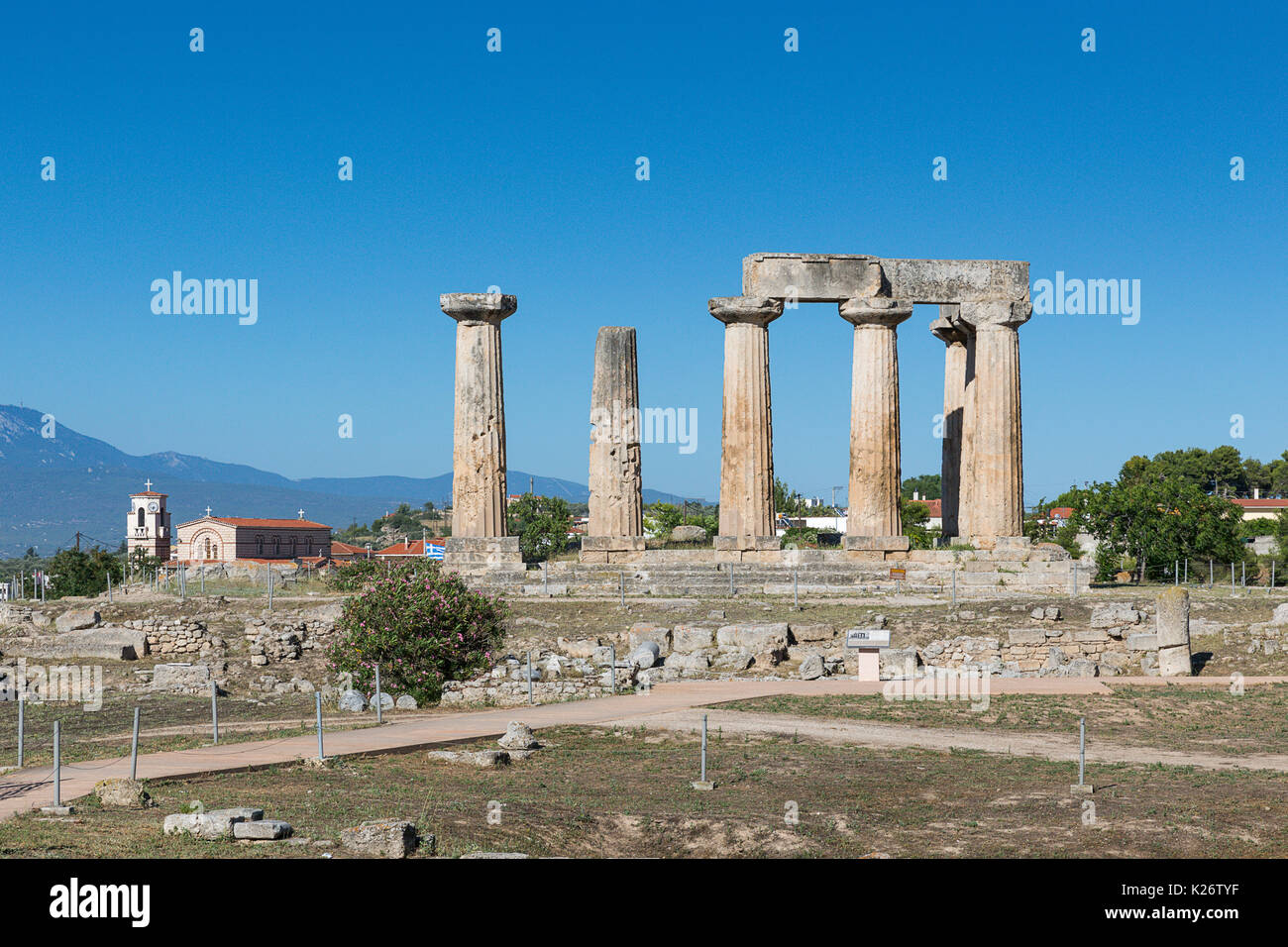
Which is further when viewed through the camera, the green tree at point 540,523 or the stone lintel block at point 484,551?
the green tree at point 540,523

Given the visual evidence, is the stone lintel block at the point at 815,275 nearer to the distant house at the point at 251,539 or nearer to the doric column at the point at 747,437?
the doric column at the point at 747,437

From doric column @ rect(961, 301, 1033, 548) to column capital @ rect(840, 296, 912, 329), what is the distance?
100 inches

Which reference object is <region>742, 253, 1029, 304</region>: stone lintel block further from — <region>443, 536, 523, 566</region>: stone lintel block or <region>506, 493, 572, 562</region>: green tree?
<region>506, 493, 572, 562</region>: green tree

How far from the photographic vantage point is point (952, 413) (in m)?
46.7

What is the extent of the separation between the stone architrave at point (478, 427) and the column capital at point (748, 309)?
644 centimetres

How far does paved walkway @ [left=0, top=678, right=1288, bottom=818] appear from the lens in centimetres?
1758

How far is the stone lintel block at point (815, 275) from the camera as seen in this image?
1633 inches

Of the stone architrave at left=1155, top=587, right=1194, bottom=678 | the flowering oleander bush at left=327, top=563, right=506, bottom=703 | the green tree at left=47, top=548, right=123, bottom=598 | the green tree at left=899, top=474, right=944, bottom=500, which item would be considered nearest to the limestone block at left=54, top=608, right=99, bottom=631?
the flowering oleander bush at left=327, top=563, right=506, bottom=703

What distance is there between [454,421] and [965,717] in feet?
73.9

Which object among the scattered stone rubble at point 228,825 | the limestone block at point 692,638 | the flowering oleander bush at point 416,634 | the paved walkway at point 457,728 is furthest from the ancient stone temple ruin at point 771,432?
the scattered stone rubble at point 228,825

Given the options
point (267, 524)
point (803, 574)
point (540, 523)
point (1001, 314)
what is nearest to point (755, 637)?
point (803, 574)

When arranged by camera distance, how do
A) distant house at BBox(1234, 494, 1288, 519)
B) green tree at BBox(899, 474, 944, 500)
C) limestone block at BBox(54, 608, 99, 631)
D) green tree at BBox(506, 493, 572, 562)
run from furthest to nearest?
green tree at BBox(899, 474, 944, 500) < distant house at BBox(1234, 494, 1288, 519) < green tree at BBox(506, 493, 572, 562) < limestone block at BBox(54, 608, 99, 631)
